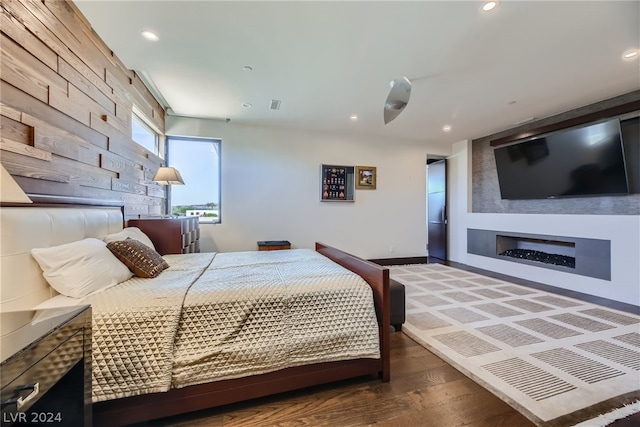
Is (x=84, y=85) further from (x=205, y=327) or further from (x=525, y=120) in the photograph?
(x=525, y=120)

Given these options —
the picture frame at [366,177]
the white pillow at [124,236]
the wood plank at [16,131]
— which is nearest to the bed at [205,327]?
the white pillow at [124,236]

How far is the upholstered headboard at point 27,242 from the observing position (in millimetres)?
1232

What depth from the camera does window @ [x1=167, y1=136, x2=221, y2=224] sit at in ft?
14.7

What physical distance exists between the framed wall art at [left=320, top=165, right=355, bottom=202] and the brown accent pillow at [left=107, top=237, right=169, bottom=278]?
11.3 feet

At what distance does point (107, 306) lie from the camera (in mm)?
1328

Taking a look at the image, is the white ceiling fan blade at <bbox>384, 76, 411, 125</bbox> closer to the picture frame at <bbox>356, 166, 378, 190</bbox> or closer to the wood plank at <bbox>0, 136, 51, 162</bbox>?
the picture frame at <bbox>356, 166, 378, 190</bbox>

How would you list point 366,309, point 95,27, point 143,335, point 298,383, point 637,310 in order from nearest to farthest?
point 143,335
point 298,383
point 366,309
point 95,27
point 637,310

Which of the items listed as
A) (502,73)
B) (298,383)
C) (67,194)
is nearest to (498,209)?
(502,73)

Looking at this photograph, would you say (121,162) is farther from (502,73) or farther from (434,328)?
(502,73)

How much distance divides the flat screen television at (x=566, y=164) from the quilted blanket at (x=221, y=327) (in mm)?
4192

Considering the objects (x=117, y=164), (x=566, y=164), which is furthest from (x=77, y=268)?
(x=566, y=164)

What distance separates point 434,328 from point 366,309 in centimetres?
122

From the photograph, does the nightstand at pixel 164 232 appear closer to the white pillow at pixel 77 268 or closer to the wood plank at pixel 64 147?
the wood plank at pixel 64 147

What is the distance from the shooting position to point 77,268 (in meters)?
1.49
